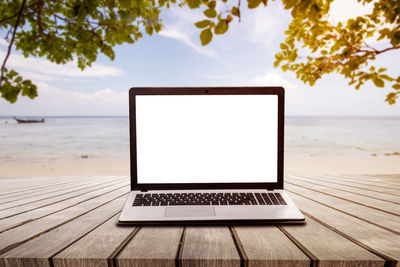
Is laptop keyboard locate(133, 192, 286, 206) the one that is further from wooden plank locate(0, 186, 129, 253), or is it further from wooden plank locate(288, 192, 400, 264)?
wooden plank locate(0, 186, 129, 253)

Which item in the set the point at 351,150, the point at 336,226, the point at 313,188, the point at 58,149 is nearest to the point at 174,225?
the point at 336,226

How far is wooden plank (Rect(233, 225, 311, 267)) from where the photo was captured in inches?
21.1

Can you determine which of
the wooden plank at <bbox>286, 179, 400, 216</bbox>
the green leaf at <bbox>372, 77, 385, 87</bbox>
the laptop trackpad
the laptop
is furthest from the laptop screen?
the green leaf at <bbox>372, 77, 385, 87</bbox>

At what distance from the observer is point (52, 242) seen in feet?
2.05

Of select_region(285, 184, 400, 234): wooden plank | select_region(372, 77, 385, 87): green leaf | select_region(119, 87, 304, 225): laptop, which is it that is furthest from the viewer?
select_region(372, 77, 385, 87): green leaf

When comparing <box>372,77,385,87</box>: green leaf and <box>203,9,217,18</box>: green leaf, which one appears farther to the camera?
<box>372,77,385,87</box>: green leaf

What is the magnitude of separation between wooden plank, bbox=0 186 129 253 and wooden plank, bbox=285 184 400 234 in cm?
115

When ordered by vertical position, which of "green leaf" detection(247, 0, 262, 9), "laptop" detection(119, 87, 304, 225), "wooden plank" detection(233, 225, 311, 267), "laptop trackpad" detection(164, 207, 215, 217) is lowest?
"wooden plank" detection(233, 225, 311, 267)

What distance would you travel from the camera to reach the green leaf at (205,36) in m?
0.82

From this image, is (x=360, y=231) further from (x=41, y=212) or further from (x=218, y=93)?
(x=41, y=212)

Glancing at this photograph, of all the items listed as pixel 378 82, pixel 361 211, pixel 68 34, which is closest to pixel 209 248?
pixel 361 211

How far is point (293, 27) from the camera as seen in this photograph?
2014mm

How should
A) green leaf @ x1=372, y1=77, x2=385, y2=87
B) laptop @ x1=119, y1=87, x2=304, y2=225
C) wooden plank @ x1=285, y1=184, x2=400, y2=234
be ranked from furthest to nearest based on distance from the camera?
green leaf @ x1=372, y1=77, x2=385, y2=87, laptop @ x1=119, y1=87, x2=304, y2=225, wooden plank @ x1=285, y1=184, x2=400, y2=234

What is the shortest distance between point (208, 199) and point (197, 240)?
0.81ft
